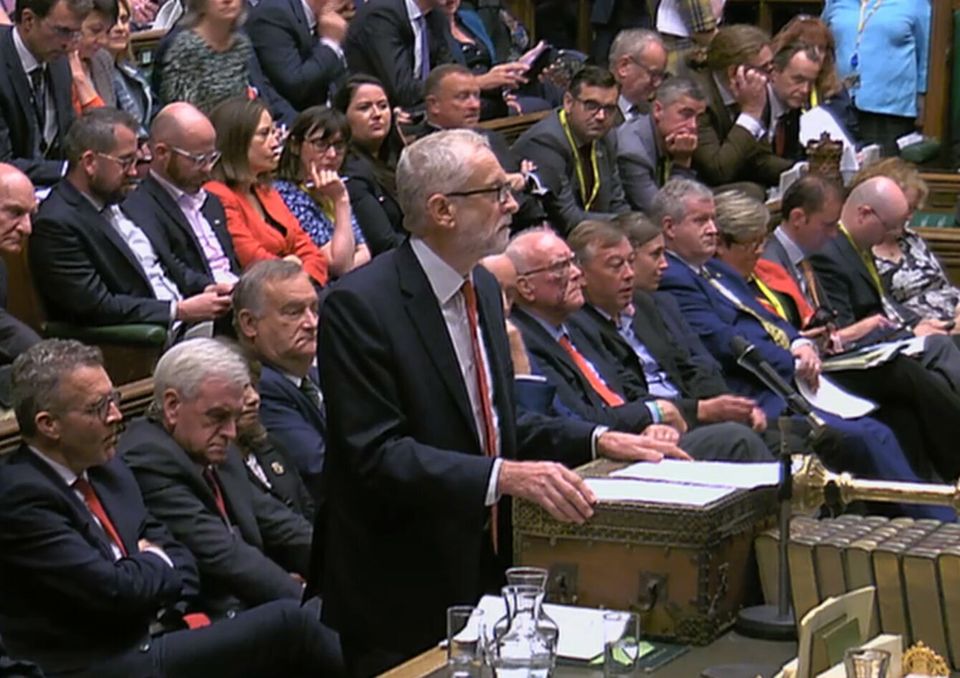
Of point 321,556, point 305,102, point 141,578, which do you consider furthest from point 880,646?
point 305,102

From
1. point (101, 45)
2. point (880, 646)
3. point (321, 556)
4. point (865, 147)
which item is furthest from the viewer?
point (865, 147)

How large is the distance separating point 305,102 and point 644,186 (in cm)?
134

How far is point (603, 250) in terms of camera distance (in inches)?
222

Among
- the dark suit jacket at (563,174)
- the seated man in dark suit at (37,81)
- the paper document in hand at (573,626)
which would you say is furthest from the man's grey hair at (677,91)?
the paper document in hand at (573,626)

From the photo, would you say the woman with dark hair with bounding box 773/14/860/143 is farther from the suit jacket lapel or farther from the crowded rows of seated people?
the suit jacket lapel

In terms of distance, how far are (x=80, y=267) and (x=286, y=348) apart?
732 mm

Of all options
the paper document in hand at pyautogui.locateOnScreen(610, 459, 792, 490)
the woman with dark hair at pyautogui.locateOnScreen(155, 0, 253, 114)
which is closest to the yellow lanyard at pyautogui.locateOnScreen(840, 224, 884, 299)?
the woman with dark hair at pyautogui.locateOnScreen(155, 0, 253, 114)

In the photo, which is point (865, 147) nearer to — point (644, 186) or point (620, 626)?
point (644, 186)

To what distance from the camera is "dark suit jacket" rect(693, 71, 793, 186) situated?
8273 mm

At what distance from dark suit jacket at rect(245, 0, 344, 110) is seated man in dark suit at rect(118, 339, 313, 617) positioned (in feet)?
9.83

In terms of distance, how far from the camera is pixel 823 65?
902 cm

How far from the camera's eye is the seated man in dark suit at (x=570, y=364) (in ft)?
16.7

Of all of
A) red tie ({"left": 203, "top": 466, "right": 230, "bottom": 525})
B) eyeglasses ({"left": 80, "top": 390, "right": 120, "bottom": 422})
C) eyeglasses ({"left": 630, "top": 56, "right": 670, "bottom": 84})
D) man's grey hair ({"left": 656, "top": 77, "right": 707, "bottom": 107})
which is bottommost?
eyeglasses ({"left": 630, "top": 56, "right": 670, "bottom": 84})

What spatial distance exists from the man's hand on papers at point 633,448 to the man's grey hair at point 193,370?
108 centimetres
